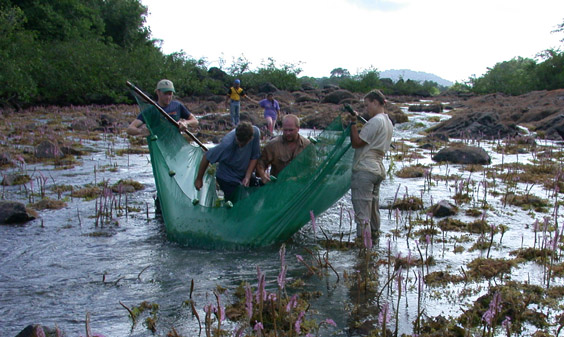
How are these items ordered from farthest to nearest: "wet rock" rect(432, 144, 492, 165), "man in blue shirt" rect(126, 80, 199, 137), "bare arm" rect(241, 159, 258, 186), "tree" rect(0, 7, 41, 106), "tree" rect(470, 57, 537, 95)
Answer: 1. "tree" rect(470, 57, 537, 95)
2. "tree" rect(0, 7, 41, 106)
3. "wet rock" rect(432, 144, 492, 165)
4. "man in blue shirt" rect(126, 80, 199, 137)
5. "bare arm" rect(241, 159, 258, 186)

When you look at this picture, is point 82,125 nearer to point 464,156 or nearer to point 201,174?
point 464,156

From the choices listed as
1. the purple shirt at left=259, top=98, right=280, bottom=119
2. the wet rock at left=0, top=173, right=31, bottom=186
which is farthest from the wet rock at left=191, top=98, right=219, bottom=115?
the wet rock at left=0, top=173, right=31, bottom=186

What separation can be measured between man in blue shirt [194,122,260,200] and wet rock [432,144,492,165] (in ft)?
24.0

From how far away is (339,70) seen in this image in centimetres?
10938

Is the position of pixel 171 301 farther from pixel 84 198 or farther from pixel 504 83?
pixel 504 83

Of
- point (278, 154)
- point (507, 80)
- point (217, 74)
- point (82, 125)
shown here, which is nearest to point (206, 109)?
point (82, 125)

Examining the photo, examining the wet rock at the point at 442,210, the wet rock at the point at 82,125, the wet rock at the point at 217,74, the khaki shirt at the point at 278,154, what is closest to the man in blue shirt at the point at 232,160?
the khaki shirt at the point at 278,154

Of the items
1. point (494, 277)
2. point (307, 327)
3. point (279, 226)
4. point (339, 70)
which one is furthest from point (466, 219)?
point (339, 70)

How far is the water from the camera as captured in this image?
461 centimetres

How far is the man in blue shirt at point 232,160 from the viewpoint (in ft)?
22.5

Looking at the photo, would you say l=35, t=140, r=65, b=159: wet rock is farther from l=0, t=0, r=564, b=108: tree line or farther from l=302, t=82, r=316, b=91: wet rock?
l=302, t=82, r=316, b=91: wet rock

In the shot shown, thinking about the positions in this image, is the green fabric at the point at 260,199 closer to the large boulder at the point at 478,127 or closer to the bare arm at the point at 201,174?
the bare arm at the point at 201,174

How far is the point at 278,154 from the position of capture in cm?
714

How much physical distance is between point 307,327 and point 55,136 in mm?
13269
